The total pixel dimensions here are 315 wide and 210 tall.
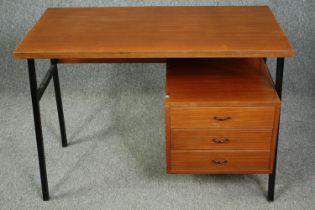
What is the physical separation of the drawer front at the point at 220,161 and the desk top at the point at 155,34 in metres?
0.43

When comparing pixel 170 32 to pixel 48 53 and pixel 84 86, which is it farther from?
pixel 84 86

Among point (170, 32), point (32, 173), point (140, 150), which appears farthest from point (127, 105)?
point (170, 32)

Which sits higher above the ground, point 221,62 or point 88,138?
point 221,62

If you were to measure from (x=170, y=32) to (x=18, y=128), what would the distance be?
3.56ft

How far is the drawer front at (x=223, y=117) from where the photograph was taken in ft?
7.07

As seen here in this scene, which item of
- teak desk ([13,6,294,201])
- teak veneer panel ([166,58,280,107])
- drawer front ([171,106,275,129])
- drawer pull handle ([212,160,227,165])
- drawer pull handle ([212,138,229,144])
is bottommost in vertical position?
drawer pull handle ([212,160,227,165])

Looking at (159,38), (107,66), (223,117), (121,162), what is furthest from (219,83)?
(107,66)

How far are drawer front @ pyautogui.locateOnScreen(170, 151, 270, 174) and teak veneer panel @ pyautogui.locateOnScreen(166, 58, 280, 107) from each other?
0.23 metres

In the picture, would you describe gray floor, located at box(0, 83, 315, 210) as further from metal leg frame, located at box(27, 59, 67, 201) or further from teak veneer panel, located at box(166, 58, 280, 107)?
teak veneer panel, located at box(166, 58, 280, 107)

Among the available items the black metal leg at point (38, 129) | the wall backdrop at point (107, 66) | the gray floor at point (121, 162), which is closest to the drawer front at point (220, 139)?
the gray floor at point (121, 162)

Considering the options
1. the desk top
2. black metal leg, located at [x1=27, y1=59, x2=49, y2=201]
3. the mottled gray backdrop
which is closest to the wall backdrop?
the mottled gray backdrop

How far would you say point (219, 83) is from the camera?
227cm

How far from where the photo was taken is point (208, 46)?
6.83 ft

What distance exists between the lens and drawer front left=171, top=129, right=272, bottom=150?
222cm
